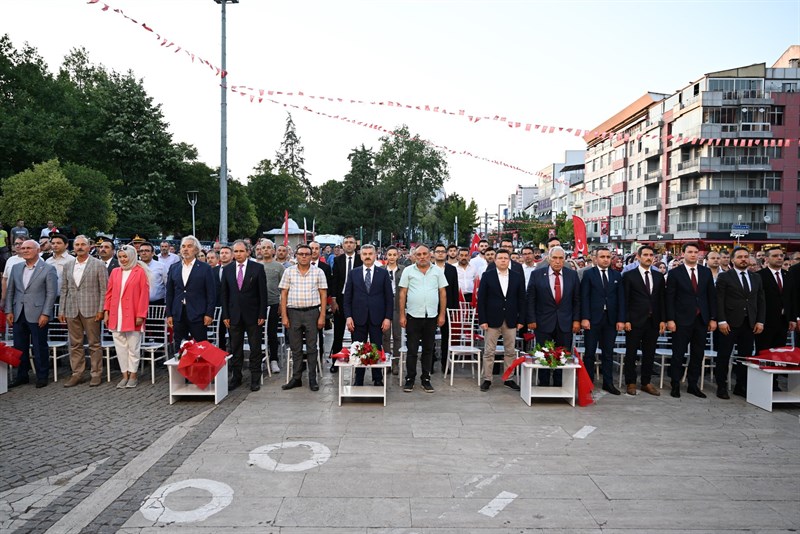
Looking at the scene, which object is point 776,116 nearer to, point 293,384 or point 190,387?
point 293,384

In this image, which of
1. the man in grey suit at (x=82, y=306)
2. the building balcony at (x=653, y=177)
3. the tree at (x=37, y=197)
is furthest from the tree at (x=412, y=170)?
the man in grey suit at (x=82, y=306)

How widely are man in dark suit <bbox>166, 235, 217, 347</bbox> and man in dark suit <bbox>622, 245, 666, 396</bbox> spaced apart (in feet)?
19.1

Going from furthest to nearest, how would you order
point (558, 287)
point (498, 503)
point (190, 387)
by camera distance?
point (558, 287)
point (190, 387)
point (498, 503)

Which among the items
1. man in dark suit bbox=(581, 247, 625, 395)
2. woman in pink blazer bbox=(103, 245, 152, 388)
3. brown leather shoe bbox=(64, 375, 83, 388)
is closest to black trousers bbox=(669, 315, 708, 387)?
man in dark suit bbox=(581, 247, 625, 395)

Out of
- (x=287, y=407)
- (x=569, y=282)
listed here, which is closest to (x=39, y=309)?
(x=287, y=407)

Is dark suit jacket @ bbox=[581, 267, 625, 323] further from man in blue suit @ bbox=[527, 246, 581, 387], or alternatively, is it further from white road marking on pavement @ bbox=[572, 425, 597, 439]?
white road marking on pavement @ bbox=[572, 425, 597, 439]

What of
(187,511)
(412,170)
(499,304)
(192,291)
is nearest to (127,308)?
(192,291)

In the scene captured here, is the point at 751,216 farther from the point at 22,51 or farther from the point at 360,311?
the point at 22,51

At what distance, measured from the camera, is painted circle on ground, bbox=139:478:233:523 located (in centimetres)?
401

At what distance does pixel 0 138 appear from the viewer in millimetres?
29438

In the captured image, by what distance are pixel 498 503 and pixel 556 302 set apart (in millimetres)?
3826

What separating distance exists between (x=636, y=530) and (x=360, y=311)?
4540 mm

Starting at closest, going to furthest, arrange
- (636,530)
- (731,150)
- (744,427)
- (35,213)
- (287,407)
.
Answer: (636,530), (744,427), (287,407), (35,213), (731,150)

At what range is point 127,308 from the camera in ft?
25.1
